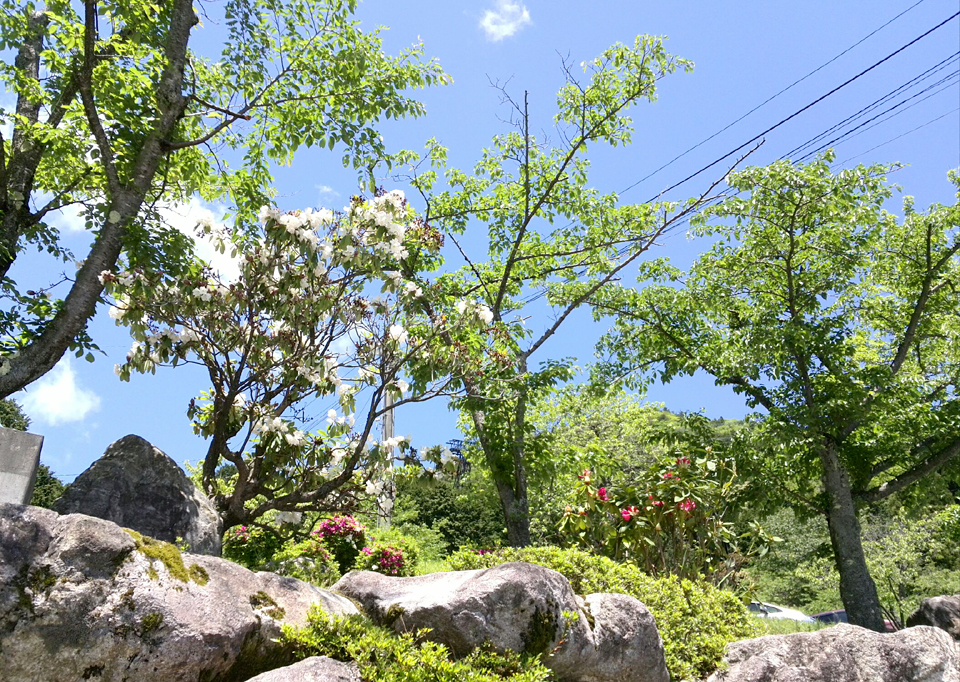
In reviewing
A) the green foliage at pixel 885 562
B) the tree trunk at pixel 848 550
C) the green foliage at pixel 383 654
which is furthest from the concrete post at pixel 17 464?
the green foliage at pixel 885 562

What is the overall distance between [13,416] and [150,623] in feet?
67.2

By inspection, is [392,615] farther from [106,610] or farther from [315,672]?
[106,610]

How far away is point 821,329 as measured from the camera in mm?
12312

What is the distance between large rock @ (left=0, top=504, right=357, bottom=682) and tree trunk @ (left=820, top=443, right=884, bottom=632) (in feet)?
36.7

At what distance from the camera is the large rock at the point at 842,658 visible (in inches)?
223

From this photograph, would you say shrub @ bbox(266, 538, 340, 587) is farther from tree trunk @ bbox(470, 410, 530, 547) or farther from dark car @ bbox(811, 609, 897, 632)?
dark car @ bbox(811, 609, 897, 632)

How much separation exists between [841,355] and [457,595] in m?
10.4

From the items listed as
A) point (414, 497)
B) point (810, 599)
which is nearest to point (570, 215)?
point (414, 497)

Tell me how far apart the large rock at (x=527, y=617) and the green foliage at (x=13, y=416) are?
1759cm

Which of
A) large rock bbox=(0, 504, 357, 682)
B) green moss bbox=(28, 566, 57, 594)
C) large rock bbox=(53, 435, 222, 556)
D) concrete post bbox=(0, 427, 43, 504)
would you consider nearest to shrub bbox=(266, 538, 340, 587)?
large rock bbox=(53, 435, 222, 556)

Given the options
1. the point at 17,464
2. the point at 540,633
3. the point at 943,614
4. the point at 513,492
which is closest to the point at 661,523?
the point at 513,492

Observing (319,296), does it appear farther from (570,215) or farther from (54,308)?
(570,215)

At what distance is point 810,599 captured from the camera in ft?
82.7

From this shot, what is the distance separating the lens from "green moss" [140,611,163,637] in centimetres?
352
